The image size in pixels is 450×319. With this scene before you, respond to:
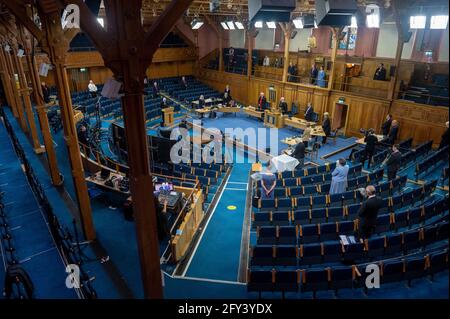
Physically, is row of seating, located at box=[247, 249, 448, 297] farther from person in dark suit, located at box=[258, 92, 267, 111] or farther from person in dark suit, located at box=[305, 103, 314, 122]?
person in dark suit, located at box=[258, 92, 267, 111]

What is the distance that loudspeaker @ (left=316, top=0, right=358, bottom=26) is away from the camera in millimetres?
5425

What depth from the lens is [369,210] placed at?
6.49m

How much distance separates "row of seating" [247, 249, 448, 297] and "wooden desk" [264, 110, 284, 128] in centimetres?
1338

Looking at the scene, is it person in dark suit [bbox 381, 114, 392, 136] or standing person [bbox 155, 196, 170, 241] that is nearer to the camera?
standing person [bbox 155, 196, 170, 241]

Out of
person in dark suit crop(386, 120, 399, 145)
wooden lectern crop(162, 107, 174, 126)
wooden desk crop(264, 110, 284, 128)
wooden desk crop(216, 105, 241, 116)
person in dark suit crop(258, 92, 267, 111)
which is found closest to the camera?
person in dark suit crop(386, 120, 399, 145)

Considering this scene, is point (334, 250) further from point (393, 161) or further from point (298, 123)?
point (298, 123)

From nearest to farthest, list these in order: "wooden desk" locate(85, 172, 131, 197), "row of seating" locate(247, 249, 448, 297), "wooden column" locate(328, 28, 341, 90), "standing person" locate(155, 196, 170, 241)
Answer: "row of seating" locate(247, 249, 448, 297), "standing person" locate(155, 196, 170, 241), "wooden desk" locate(85, 172, 131, 197), "wooden column" locate(328, 28, 341, 90)

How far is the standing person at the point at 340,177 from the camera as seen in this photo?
8828 millimetres

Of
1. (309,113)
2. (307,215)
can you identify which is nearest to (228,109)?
(309,113)

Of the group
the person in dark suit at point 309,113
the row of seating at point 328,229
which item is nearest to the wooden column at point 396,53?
the person in dark suit at point 309,113

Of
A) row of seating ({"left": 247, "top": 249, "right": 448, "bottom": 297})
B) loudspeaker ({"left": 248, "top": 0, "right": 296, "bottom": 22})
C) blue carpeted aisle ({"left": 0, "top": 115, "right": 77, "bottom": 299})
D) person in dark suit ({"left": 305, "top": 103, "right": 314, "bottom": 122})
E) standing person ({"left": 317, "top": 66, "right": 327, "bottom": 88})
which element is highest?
loudspeaker ({"left": 248, "top": 0, "right": 296, "bottom": 22})

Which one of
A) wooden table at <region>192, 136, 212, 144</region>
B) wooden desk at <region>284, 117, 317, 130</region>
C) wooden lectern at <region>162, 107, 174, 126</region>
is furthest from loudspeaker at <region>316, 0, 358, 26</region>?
wooden lectern at <region>162, 107, 174, 126</region>

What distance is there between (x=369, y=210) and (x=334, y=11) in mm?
3943

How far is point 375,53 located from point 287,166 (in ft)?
37.2
